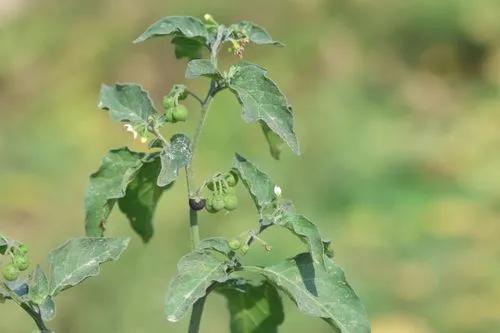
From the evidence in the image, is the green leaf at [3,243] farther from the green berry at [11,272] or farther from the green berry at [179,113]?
the green berry at [179,113]

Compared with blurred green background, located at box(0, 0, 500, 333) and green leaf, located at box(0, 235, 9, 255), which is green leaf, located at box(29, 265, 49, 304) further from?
blurred green background, located at box(0, 0, 500, 333)

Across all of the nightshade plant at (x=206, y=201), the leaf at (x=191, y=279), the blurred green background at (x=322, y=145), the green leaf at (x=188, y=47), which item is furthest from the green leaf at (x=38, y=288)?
the blurred green background at (x=322, y=145)

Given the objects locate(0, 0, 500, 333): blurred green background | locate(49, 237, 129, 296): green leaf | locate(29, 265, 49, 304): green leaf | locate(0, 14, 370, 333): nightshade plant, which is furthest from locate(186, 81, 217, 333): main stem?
locate(0, 0, 500, 333): blurred green background

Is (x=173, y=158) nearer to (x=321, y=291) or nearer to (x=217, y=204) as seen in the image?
(x=217, y=204)

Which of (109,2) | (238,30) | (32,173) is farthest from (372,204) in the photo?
(238,30)

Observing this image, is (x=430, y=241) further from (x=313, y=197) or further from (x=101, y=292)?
(x=101, y=292)

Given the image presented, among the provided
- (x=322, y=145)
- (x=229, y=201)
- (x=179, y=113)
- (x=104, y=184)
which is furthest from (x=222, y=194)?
(x=322, y=145)
